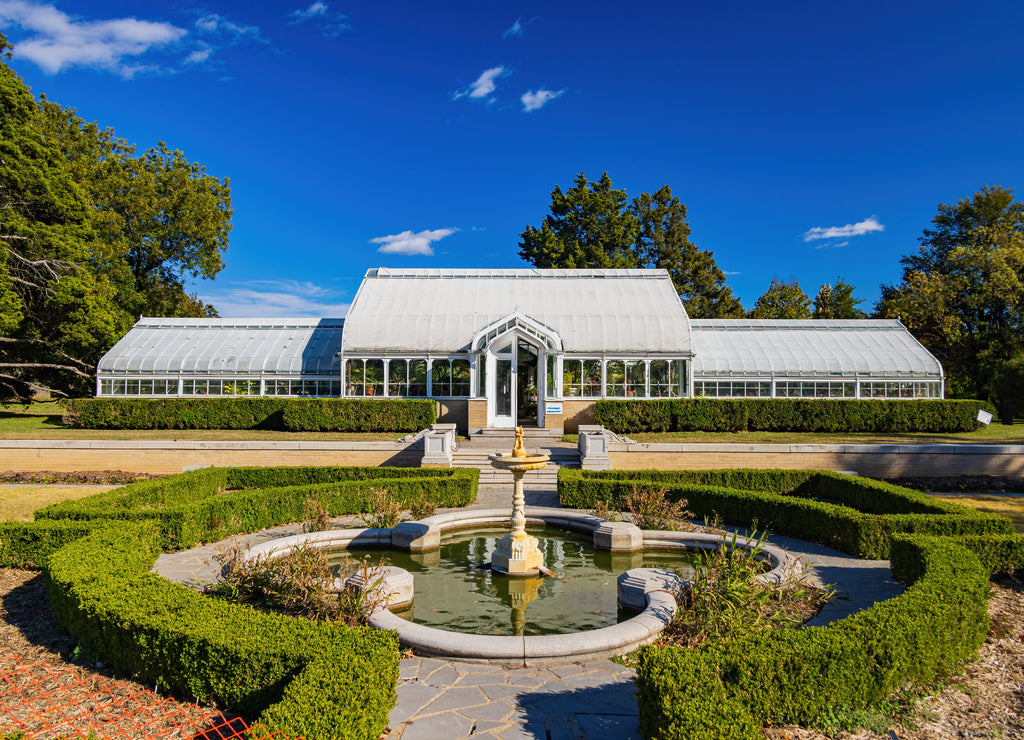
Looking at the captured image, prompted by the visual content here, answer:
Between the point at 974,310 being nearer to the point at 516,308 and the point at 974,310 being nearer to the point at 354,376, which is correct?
the point at 516,308

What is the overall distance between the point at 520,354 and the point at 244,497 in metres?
15.8

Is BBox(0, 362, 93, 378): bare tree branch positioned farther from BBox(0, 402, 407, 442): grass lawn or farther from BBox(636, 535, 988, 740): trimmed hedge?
BBox(636, 535, 988, 740): trimmed hedge

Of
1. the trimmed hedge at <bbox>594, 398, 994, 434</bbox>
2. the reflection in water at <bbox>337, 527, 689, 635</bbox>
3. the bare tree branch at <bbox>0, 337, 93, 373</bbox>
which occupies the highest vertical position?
the bare tree branch at <bbox>0, 337, 93, 373</bbox>

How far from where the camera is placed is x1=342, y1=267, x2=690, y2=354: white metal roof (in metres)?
26.5

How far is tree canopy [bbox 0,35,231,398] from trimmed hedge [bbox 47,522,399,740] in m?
23.7

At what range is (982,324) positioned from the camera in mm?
31750

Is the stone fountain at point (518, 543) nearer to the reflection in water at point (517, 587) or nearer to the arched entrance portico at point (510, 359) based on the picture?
the reflection in water at point (517, 587)

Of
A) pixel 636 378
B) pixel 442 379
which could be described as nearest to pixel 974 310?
pixel 636 378

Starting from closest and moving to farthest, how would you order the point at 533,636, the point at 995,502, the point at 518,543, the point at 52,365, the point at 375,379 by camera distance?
the point at 533,636
the point at 518,543
the point at 995,502
the point at 375,379
the point at 52,365

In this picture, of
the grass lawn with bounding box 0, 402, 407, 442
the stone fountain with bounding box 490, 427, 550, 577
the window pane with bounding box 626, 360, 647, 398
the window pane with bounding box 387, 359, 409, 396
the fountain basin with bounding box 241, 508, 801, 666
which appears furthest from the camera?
the window pane with bounding box 387, 359, 409, 396

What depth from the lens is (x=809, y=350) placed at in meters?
27.6

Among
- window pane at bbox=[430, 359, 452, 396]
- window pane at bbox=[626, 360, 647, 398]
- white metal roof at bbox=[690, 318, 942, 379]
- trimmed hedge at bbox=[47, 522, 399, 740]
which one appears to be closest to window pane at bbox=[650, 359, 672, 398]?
window pane at bbox=[626, 360, 647, 398]

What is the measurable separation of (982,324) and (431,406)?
30.9 meters

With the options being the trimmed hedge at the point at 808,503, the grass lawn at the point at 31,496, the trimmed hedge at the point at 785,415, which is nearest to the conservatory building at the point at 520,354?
the trimmed hedge at the point at 785,415
